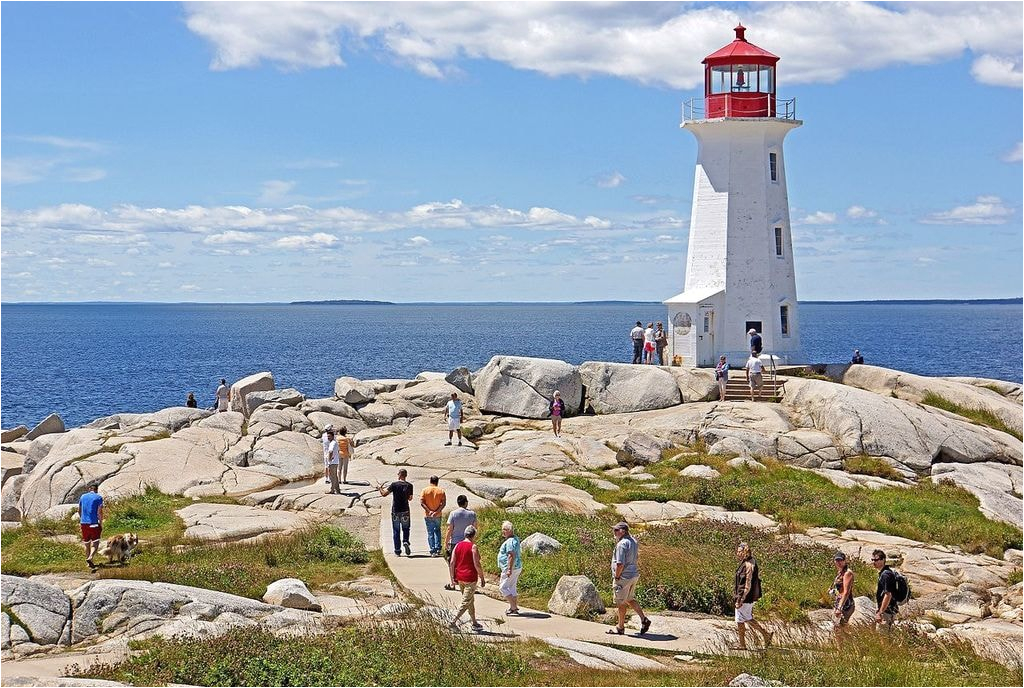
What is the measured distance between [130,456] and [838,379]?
24872 millimetres

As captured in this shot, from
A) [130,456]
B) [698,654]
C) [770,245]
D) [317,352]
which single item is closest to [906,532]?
[698,654]

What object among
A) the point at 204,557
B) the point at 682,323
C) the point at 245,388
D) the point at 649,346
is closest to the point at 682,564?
the point at 204,557

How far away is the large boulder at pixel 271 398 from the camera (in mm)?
37938

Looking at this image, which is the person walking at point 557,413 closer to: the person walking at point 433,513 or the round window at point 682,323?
the round window at point 682,323

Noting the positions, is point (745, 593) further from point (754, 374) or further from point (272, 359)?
point (272, 359)

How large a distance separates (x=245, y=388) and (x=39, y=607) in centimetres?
2446

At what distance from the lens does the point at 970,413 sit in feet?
116

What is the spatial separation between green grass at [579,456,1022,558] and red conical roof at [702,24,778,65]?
53.6 ft

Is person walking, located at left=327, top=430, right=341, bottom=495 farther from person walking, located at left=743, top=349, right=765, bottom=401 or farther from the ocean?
the ocean

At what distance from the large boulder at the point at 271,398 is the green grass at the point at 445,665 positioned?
24015 mm

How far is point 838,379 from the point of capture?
38.3 meters

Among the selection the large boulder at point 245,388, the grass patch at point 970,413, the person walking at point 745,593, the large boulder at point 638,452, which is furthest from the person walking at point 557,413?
the person walking at point 745,593

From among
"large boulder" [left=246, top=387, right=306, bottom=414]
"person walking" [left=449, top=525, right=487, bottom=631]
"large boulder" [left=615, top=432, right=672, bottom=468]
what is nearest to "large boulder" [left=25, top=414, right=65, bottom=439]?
"large boulder" [left=246, top=387, right=306, bottom=414]

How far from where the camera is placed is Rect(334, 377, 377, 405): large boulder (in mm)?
38062
